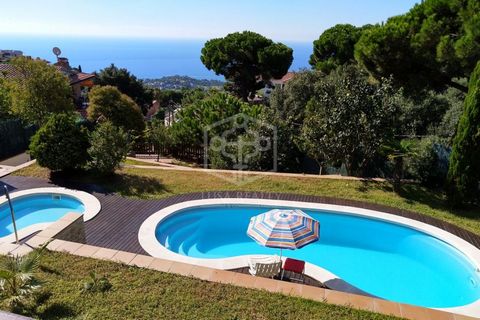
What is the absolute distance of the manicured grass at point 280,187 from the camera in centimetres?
1172

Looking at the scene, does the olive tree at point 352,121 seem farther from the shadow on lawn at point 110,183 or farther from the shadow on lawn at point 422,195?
the shadow on lawn at point 110,183

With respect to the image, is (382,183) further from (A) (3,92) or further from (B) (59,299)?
(A) (3,92)

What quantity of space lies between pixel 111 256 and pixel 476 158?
1070 cm

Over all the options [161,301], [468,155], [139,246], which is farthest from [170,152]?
[161,301]

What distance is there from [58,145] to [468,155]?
13.8 m

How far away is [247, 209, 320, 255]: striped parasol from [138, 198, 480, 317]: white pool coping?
34.8 inches

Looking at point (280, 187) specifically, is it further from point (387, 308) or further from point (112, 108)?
point (112, 108)

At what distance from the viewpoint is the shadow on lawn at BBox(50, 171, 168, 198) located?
41.7 ft

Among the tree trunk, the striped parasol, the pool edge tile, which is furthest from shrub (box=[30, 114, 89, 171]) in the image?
the tree trunk

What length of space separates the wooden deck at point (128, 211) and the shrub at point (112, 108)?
999cm

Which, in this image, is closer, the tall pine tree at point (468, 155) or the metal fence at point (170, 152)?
the tall pine tree at point (468, 155)

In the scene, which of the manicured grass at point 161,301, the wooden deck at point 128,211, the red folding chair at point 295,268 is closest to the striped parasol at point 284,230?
the red folding chair at point 295,268

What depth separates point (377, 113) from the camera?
12.5m

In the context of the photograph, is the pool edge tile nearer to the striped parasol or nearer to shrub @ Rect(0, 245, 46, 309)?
the striped parasol
